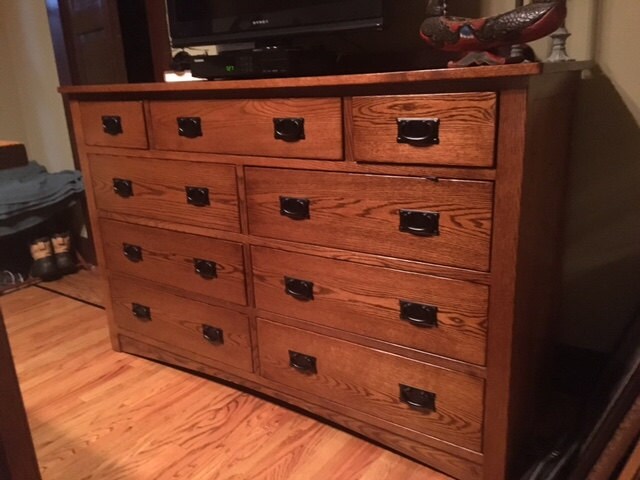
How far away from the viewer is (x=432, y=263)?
122cm

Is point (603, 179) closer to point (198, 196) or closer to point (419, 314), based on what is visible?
point (419, 314)

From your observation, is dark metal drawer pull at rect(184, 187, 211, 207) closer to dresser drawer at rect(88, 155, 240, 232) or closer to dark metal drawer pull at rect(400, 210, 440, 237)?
dresser drawer at rect(88, 155, 240, 232)

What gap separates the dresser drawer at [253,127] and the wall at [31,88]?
1657 millimetres

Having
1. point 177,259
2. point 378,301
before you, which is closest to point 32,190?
point 177,259

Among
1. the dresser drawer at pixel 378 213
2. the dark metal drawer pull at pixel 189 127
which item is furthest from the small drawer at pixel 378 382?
the dark metal drawer pull at pixel 189 127

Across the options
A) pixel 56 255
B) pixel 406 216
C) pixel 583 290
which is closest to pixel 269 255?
pixel 406 216

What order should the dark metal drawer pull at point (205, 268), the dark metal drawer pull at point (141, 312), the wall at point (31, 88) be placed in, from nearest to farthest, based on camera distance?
the dark metal drawer pull at point (205, 268) → the dark metal drawer pull at point (141, 312) → the wall at point (31, 88)

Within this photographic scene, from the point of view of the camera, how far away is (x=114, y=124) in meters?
1.73

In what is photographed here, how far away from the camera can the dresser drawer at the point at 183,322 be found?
1662 mm

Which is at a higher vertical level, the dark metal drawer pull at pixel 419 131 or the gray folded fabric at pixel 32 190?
the dark metal drawer pull at pixel 419 131

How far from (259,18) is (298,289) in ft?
2.68

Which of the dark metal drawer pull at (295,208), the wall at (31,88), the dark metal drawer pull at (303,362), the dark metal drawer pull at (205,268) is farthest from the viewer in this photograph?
the wall at (31,88)

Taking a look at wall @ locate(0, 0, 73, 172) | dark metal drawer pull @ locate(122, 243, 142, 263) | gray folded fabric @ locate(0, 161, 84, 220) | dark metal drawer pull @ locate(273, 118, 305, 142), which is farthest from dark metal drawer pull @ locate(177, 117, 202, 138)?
wall @ locate(0, 0, 73, 172)

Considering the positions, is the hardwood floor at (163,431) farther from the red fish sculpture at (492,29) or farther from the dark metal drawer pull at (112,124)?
the red fish sculpture at (492,29)
